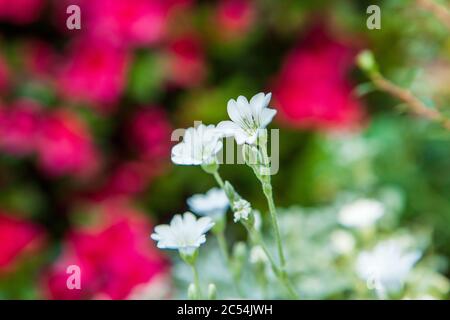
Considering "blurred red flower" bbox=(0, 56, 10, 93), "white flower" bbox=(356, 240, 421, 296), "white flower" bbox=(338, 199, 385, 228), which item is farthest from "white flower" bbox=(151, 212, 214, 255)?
Result: "blurred red flower" bbox=(0, 56, 10, 93)

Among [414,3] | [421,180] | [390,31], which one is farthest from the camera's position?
[390,31]

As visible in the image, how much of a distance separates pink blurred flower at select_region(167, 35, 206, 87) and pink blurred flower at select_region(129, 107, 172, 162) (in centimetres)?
7

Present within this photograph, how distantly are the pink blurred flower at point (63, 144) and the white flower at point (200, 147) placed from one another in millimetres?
716

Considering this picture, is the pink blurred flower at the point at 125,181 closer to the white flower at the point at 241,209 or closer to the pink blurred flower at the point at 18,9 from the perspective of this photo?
the pink blurred flower at the point at 18,9

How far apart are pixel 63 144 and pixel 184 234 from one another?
71 cm

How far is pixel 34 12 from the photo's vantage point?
128 centimetres

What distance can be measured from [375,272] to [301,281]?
34 centimetres

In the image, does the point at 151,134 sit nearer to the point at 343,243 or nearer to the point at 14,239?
the point at 14,239

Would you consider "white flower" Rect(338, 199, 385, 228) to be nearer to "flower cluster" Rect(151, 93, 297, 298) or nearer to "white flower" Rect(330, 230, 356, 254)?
"white flower" Rect(330, 230, 356, 254)

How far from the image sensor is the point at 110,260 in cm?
106

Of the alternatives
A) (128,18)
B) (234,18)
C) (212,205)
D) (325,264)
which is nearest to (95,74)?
(128,18)

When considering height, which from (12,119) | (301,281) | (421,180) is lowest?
(301,281)
